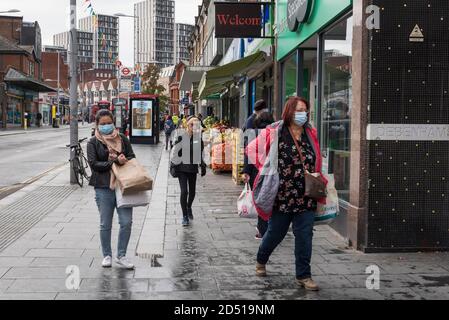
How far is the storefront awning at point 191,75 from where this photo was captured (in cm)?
2448

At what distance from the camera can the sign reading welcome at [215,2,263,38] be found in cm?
1277

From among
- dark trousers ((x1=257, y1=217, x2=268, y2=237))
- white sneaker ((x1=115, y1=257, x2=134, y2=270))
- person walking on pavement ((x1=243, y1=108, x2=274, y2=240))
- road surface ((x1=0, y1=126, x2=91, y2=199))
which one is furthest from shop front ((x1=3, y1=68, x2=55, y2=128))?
white sneaker ((x1=115, y1=257, x2=134, y2=270))

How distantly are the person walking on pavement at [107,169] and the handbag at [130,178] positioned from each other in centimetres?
7

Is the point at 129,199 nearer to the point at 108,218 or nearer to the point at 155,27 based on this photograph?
the point at 108,218

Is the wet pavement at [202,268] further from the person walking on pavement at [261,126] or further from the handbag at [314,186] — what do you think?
the handbag at [314,186]

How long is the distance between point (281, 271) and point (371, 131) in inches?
77.1

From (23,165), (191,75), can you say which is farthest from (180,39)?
(23,165)

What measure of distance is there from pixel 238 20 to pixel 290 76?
1.83 m

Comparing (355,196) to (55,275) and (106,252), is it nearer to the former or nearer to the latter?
(106,252)

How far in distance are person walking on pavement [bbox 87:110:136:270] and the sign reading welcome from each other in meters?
7.06

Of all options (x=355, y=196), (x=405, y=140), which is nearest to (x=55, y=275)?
(x=355, y=196)

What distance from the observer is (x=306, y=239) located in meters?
5.36

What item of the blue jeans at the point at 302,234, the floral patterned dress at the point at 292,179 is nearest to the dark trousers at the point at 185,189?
the blue jeans at the point at 302,234

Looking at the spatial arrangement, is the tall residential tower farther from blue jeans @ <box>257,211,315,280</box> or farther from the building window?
blue jeans @ <box>257,211,315,280</box>
